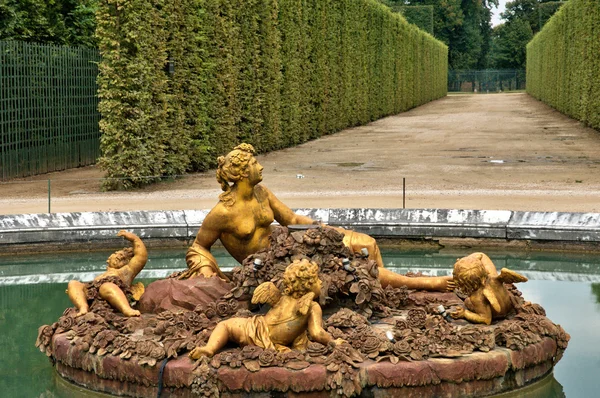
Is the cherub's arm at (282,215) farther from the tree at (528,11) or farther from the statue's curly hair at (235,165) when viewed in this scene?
the tree at (528,11)

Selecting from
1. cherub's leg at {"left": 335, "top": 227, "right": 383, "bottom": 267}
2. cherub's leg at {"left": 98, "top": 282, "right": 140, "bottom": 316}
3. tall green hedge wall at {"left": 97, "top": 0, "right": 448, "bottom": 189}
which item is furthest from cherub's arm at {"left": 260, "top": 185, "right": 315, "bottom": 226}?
tall green hedge wall at {"left": 97, "top": 0, "right": 448, "bottom": 189}

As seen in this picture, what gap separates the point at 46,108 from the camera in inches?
667

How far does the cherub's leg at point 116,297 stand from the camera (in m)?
5.24

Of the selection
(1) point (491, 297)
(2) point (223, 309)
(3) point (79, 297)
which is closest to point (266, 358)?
(2) point (223, 309)

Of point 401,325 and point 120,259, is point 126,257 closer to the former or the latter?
point 120,259

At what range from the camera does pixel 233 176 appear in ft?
17.6

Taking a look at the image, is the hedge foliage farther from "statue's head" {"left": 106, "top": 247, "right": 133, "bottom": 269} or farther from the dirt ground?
"statue's head" {"left": 106, "top": 247, "right": 133, "bottom": 269}

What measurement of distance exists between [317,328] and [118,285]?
5.16 ft

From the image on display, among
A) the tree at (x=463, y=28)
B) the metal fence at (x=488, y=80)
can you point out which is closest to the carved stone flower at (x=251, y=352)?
the tree at (x=463, y=28)

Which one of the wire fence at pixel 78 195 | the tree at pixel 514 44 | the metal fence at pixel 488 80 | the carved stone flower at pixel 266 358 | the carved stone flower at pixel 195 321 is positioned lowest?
the wire fence at pixel 78 195

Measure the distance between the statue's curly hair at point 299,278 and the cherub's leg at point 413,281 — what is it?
4.03 ft

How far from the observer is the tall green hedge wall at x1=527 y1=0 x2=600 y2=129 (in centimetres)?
2494

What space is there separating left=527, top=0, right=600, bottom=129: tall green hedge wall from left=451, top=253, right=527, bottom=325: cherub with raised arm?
2015 cm

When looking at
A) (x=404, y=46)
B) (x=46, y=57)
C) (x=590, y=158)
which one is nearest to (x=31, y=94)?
(x=46, y=57)
